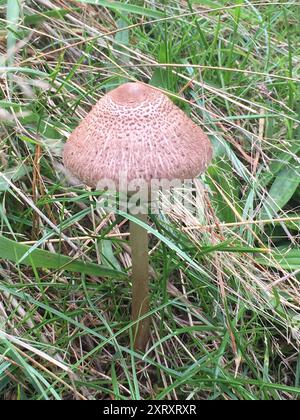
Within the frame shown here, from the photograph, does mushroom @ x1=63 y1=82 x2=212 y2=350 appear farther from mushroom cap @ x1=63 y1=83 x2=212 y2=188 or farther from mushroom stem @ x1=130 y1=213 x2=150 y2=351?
mushroom stem @ x1=130 y1=213 x2=150 y2=351

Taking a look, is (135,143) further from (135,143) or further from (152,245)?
(152,245)

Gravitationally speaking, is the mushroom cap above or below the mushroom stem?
above

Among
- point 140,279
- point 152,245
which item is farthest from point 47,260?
point 152,245

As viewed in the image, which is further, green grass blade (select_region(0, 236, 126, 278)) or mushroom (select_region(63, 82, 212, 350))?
green grass blade (select_region(0, 236, 126, 278))

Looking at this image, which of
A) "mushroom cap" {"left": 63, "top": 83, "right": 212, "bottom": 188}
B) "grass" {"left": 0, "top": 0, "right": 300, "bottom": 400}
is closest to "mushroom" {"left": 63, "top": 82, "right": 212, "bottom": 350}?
"mushroom cap" {"left": 63, "top": 83, "right": 212, "bottom": 188}

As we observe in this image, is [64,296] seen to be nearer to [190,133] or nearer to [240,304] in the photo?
[240,304]
